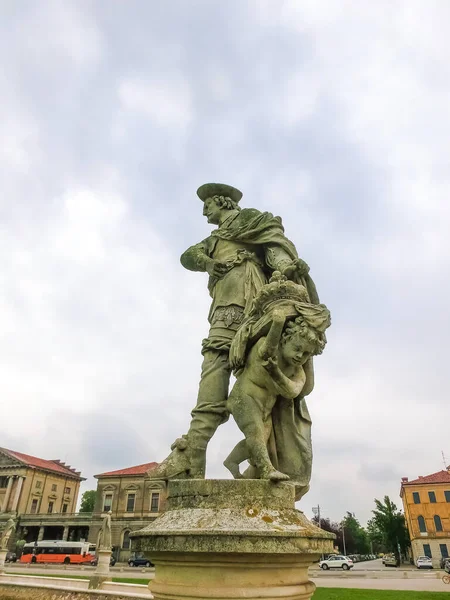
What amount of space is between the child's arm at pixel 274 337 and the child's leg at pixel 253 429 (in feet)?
1.47

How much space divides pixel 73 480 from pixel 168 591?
8099cm

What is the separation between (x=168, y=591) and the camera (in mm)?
2902

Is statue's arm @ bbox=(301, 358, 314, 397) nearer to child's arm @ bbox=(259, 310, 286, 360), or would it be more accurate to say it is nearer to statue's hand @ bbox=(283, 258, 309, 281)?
child's arm @ bbox=(259, 310, 286, 360)

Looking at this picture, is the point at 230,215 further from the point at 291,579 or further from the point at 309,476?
the point at 291,579

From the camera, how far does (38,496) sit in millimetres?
64375

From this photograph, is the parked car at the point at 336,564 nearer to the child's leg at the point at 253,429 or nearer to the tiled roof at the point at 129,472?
the tiled roof at the point at 129,472

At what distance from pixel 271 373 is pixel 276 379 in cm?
7

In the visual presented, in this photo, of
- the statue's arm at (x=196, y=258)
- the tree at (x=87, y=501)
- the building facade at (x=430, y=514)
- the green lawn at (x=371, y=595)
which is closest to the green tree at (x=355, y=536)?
Answer: the building facade at (x=430, y=514)

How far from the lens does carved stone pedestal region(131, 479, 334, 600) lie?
2.77 metres

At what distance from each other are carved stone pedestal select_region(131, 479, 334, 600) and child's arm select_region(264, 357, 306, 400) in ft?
2.56

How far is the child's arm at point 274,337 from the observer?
3615mm

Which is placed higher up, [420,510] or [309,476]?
[420,510]

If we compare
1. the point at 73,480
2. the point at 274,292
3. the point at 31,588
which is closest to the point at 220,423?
the point at 274,292

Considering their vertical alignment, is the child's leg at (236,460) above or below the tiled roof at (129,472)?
below
